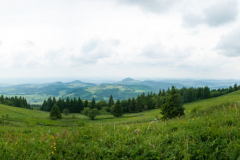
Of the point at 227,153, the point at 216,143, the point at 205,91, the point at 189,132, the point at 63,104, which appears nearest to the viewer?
the point at 227,153

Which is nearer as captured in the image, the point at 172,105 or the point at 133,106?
the point at 172,105

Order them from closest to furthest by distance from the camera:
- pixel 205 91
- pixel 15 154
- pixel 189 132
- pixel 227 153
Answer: pixel 227 153 → pixel 15 154 → pixel 189 132 → pixel 205 91

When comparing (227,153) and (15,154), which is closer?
(227,153)

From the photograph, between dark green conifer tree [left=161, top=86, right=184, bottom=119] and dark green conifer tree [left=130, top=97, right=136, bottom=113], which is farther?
dark green conifer tree [left=130, top=97, right=136, bottom=113]

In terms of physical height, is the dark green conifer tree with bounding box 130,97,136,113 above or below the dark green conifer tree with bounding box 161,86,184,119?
below

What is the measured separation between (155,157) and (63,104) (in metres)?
114

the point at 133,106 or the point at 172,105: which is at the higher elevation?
the point at 172,105

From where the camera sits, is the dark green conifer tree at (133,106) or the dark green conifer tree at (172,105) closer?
the dark green conifer tree at (172,105)

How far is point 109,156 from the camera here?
161 inches

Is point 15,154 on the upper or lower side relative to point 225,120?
lower

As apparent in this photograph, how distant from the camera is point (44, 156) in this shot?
4109 millimetres

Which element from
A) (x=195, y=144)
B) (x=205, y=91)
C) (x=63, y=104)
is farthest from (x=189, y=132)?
(x=205, y=91)

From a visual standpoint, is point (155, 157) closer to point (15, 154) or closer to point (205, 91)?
point (15, 154)

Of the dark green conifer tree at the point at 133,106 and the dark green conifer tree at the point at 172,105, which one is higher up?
the dark green conifer tree at the point at 172,105
